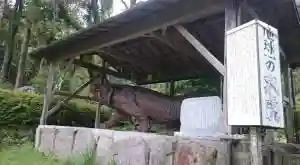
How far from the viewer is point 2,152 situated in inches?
268

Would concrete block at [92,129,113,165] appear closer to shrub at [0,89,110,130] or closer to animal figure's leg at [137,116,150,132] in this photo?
animal figure's leg at [137,116,150,132]

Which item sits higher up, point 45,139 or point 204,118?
point 204,118

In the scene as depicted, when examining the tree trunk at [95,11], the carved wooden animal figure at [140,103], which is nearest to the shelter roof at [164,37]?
the carved wooden animal figure at [140,103]

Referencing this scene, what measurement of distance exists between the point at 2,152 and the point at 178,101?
4.10 meters

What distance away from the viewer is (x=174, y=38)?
4.98m

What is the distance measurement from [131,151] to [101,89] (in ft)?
11.0

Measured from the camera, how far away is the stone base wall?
320 cm

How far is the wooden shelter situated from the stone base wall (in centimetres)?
37

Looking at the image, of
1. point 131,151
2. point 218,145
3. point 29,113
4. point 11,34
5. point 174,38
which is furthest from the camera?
point 11,34

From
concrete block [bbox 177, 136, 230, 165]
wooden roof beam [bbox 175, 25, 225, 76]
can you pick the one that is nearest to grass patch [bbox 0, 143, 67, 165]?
concrete block [bbox 177, 136, 230, 165]

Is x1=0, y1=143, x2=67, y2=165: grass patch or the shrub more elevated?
the shrub

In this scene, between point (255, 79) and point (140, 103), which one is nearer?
point (255, 79)

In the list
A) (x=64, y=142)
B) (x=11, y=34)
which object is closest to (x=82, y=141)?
(x=64, y=142)

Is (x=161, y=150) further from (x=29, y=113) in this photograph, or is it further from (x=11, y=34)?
(x=11, y=34)
